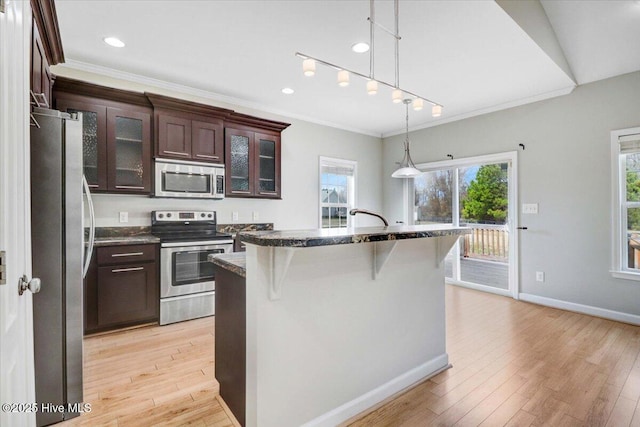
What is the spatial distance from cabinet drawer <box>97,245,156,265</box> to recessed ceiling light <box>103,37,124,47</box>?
195 centimetres

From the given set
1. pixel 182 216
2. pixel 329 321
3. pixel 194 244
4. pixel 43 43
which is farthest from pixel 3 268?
pixel 182 216

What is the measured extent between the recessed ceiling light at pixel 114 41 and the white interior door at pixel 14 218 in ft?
5.91

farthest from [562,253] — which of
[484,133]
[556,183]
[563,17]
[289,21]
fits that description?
[289,21]

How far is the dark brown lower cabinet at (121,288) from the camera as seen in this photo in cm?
301

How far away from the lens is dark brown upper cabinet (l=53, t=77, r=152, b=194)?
3.12m

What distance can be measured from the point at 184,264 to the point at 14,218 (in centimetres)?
250

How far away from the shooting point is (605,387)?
2188 mm

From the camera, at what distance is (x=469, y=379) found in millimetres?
2287

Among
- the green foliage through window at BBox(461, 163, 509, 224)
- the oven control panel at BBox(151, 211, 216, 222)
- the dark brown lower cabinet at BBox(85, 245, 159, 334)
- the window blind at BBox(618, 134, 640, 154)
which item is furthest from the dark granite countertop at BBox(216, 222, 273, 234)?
the window blind at BBox(618, 134, 640, 154)

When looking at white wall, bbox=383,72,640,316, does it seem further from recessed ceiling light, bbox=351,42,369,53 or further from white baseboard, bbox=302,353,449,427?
recessed ceiling light, bbox=351,42,369,53

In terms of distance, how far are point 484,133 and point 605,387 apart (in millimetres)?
3570

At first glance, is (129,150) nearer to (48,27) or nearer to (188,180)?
(188,180)

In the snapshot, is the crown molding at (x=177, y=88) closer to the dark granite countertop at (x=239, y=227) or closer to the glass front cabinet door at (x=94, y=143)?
the glass front cabinet door at (x=94, y=143)

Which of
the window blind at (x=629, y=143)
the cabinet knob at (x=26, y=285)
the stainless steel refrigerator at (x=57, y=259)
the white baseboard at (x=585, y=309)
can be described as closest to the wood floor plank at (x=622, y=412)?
the white baseboard at (x=585, y=309)
